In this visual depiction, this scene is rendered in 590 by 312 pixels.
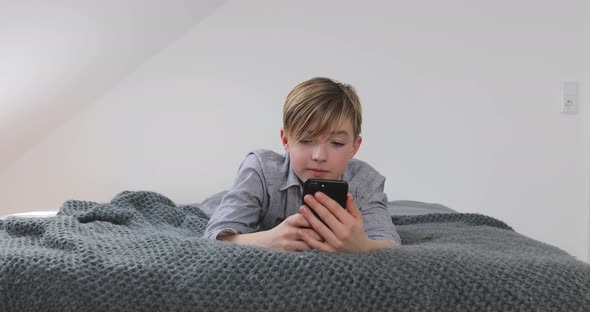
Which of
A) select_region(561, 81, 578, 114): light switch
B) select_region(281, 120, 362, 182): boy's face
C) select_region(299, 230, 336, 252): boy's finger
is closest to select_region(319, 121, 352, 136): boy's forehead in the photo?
select_region(281, 120, 362, 182): boy's face

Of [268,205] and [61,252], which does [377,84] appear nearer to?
[268,205]

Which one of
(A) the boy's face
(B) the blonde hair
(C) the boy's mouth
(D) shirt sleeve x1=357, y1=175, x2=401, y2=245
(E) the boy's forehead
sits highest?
(B) the blonde hair

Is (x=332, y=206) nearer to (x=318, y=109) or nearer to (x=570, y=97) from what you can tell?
(x=318, y=109)

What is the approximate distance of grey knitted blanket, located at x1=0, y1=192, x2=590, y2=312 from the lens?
2.29ft

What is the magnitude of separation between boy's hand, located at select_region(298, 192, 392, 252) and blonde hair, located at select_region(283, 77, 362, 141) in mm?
208

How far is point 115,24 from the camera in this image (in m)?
1.83

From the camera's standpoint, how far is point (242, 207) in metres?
1.08

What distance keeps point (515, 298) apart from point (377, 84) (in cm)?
149

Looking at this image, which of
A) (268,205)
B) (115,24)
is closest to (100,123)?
(115,24)

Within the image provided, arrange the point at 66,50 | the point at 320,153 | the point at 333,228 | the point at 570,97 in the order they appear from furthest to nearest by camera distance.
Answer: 1. the point at 570,97
2. the point at 66,50
3. the point at 320,153
4. the point at 333,228

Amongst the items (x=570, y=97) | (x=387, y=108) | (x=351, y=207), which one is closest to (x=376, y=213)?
(x=351, y=207)

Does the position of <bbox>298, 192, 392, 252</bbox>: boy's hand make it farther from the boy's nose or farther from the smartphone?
the boy's nose

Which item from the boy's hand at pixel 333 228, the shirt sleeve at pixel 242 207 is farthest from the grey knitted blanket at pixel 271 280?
the shirt sleeve at pixel 242 207

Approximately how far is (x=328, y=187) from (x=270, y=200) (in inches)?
12.2
